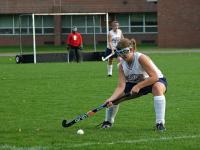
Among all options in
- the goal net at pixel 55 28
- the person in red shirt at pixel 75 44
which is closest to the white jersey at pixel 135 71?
the person in red shirt at pixel 75 44

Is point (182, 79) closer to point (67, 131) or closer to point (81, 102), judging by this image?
point (81, 102)

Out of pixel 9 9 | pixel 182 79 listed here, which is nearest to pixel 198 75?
pixel 182 79

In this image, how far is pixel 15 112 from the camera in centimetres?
1290

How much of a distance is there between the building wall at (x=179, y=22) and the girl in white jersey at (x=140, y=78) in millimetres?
49143

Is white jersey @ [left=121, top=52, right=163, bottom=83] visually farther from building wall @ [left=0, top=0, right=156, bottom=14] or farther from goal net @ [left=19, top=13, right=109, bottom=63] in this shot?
building wall @ [left=0, top=0, right=156, bottom=14]

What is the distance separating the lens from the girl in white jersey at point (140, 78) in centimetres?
1004

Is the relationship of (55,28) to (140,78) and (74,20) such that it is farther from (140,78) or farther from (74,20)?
(140,78)

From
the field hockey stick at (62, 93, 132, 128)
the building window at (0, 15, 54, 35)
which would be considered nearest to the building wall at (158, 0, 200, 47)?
the building window at (0, 15, 54, 35)

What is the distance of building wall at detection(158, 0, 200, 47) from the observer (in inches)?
2325

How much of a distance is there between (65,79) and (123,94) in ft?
A: 38.3

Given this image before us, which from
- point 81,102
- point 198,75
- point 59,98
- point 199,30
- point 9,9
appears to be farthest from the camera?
point 9,9

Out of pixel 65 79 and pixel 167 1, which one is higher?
pixel 167 1

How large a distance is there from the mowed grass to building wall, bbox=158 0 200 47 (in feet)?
129

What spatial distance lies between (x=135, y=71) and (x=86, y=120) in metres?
1.79
